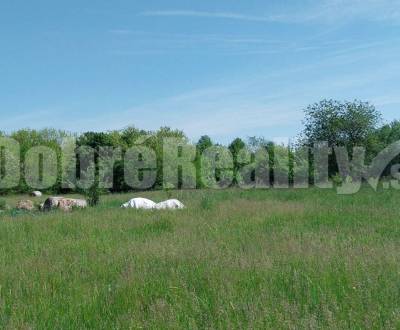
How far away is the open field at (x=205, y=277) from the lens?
409cm

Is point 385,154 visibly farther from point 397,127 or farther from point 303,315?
point 303,315

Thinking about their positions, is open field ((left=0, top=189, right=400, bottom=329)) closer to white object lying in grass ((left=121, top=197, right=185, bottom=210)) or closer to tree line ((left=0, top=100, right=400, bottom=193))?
white object lying in grass ((left=121, top=197, right=185, bottom=210))

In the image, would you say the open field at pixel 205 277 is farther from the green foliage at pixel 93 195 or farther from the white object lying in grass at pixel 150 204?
the green foliage at pixel 93 195

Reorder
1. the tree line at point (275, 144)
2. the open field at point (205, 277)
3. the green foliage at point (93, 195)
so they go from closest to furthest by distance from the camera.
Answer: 1. the open field at point (205, 277)
2. the green foliage at point (93, 195)
3. the tree line at point (275, 144)

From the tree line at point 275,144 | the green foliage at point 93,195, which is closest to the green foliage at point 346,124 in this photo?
the tree line at point 275,144

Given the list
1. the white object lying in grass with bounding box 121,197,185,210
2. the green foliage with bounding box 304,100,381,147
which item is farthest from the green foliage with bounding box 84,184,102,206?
the green foliage with bounding box 304,100,381,147

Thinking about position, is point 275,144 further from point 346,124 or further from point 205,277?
point 205,277

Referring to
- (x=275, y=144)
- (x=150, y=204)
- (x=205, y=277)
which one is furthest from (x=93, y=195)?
(x=275, y=144)

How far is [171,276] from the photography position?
5.58 m

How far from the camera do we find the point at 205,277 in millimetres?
5316

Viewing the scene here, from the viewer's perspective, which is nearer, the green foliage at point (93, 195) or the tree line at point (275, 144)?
the green foliage at point (93, 195)

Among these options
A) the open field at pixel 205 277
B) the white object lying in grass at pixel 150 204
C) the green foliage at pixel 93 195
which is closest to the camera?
the open field at pixel 205 277

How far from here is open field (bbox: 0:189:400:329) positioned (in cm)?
409

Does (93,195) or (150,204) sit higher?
(93,195)
